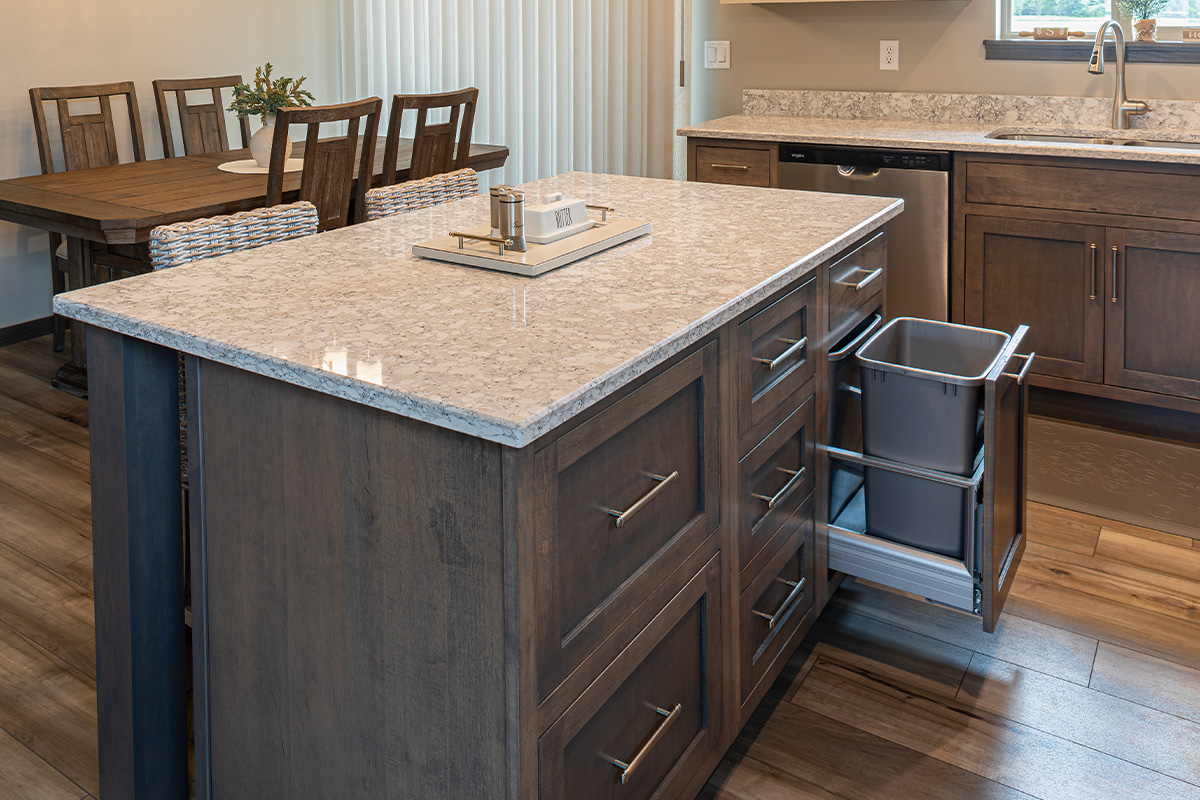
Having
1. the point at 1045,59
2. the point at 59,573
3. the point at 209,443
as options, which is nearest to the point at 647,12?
the point at 1045,59

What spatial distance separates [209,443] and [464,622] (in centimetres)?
52

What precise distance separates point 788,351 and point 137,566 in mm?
1140

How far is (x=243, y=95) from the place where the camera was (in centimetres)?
407

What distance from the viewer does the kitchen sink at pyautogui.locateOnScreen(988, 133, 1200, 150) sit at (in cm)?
355

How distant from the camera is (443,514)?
1.21m

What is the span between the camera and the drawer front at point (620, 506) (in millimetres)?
1229

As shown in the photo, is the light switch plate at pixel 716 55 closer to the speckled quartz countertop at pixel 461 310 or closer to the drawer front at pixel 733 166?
the drawer front at pixel 733 166

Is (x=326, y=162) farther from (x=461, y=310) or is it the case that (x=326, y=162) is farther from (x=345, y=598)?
(x=345, y=598)

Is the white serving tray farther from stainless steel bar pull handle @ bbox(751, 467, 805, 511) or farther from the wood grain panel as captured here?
the wood grain panel

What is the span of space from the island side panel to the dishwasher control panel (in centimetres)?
280

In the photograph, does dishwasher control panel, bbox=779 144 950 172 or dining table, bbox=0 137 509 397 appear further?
dishwasher control panel, bbox=779 144 950 172

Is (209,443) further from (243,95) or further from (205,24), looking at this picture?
(205,24)

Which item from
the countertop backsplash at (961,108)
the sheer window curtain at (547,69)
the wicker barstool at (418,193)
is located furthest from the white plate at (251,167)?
the countertop backsplash at (961,108)

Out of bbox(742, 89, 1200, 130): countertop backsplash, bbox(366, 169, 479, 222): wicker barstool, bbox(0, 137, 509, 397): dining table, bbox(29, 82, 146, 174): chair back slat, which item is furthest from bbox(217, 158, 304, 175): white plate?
bbox(742, 89, 1200, 130): countertop backsplash
